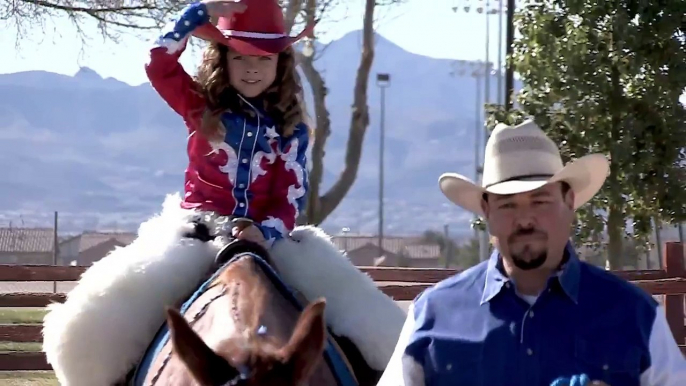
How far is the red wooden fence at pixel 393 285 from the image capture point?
9266 millimetres

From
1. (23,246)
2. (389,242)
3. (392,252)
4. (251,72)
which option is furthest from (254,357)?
(389,242)

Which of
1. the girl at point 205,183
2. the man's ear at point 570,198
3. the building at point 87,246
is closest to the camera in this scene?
the man's ear at point 570,198

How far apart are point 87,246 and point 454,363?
41.8 meters

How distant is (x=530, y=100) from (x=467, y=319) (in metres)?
7.81

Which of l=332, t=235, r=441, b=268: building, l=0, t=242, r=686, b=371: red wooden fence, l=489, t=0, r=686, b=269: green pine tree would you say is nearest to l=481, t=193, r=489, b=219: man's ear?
l=0, t=242, r=686, b=371: red wooden fence

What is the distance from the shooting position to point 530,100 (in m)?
10.6

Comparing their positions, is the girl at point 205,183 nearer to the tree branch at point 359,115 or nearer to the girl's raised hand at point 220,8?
the girl's raised hand at point 220,8

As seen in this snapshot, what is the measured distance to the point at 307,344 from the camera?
3041mm

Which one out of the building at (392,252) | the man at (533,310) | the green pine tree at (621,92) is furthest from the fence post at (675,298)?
the building at (392,252)

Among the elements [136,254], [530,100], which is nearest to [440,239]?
[530,100]

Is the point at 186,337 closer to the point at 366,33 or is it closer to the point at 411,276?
the point at 411,276

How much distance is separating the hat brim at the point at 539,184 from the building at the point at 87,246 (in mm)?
23932

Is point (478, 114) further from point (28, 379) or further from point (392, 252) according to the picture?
point (28, 379)

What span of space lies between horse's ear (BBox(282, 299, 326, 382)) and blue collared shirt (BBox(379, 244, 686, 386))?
21cm
